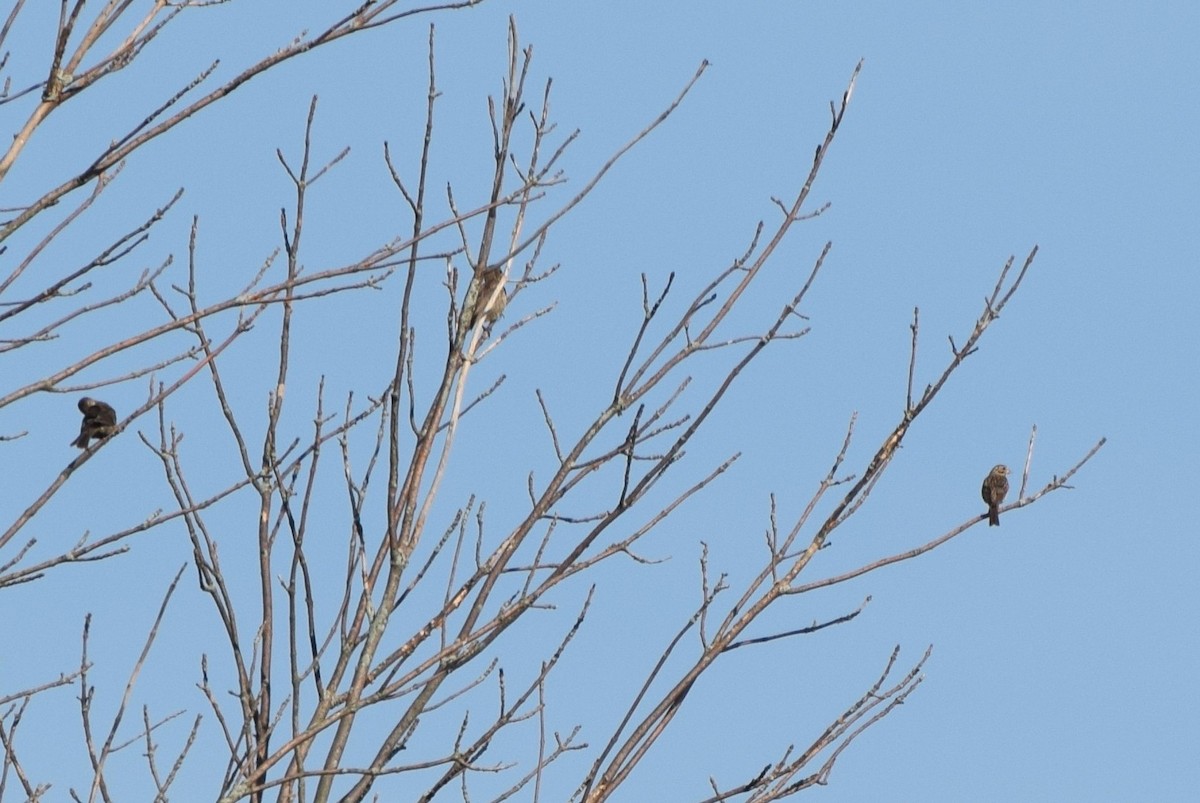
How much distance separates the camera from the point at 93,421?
6672 mm

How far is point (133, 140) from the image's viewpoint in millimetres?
3160

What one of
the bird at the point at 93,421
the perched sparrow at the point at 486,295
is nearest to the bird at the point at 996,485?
the bird at the point at 93,421

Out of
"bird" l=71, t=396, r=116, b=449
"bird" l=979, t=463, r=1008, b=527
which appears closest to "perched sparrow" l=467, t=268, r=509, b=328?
"bird" l=71, t=396, r=116, b=449

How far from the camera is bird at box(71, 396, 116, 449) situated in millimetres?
6453

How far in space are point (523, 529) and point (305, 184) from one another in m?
1.23

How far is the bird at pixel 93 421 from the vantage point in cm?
645

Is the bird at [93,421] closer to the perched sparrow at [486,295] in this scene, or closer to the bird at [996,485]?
the perched sparrow at [486,295]

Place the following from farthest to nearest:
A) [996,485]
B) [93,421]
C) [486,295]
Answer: [996,485], [93,421], [486,295]

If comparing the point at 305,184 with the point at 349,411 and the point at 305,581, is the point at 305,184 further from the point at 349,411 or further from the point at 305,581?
the point at 305,581

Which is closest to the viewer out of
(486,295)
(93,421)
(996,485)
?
(486,295)

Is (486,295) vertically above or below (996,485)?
below

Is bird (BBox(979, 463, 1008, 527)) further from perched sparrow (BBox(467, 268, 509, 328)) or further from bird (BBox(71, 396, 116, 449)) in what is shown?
perched sparrow (BBox(467, 268, 509, 328))

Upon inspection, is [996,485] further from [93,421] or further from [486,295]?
[486,295]

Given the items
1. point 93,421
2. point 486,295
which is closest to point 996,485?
point 93,421
